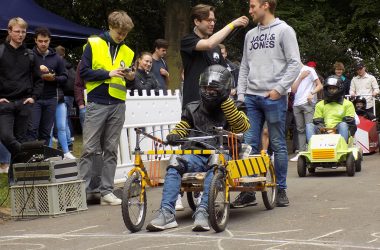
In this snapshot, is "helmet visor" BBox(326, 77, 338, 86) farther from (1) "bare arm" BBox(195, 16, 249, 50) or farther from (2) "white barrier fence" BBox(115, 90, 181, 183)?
(1) "bare arm" BBox(195, 16, 249, 50)

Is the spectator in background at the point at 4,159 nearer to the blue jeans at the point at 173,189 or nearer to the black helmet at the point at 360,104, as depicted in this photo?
the blue jeans at the point at 173,189

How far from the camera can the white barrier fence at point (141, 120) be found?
1269 cm

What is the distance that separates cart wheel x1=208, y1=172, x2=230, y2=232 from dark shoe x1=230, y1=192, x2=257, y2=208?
59.8 inches

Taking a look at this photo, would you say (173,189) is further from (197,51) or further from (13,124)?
(13,124)

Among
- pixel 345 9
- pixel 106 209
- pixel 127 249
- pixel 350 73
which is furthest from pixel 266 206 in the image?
pixel 345 9

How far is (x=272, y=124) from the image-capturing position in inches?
371

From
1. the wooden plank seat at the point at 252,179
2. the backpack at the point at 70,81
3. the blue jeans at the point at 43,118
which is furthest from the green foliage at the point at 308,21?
the wooden plank seat at the point at 252,179

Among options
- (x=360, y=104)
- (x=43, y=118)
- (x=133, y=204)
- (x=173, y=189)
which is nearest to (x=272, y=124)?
(x=173, y=189)

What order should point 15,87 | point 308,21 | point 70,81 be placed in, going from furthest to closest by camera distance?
point 308,21 < point 70,81 < point 15,87

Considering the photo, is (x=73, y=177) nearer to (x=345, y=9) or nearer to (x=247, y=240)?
(x=247, y=240)

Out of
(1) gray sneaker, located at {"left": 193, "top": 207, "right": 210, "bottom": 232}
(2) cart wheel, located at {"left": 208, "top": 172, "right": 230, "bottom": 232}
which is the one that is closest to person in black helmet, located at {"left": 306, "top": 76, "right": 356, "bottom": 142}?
(2) cart wheel, located at {"left": 208, "top": 172, "right": 230, "bottom": 232}

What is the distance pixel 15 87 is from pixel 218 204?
3892mm

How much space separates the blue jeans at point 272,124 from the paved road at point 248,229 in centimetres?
47

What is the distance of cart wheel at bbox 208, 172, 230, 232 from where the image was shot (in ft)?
24.5
